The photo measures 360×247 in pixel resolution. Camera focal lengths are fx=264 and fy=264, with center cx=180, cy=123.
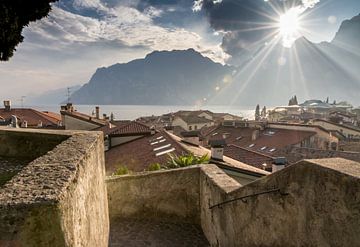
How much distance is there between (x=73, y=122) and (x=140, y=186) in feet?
65.2

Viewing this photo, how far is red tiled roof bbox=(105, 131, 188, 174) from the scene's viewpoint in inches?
558

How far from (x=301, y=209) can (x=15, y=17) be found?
813cm

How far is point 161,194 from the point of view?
6.68m

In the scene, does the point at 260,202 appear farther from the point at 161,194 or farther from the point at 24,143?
the point at 24,143

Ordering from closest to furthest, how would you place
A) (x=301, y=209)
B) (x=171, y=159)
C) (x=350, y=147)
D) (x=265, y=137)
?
(x=301, y=209), (x=171, y=159), (x=350, y=147), (x=265, y=137)

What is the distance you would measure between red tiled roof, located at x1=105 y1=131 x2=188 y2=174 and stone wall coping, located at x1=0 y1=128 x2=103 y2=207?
9.98 meters

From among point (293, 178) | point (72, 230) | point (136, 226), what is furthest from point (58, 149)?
point (136, 226)

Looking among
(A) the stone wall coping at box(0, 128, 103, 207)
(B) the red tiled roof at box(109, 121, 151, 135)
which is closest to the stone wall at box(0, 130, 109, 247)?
(A) the stone wall coping at box(0, 128, 103, 207)

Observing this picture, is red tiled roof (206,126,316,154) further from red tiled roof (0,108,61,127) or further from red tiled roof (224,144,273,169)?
red tiled roof (0,108,61,127)

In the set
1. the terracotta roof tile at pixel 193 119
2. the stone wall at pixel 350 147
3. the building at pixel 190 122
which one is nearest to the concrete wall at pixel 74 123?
the stone wall at pixel 350 147

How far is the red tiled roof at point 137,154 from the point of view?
14164 mm

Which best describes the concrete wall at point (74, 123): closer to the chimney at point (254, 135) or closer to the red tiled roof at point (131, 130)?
the red tiled roof at point (131, 130)

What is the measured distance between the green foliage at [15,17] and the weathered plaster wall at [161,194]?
5.07 meters

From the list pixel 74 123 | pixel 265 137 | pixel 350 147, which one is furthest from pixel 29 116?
pixel 350 147
